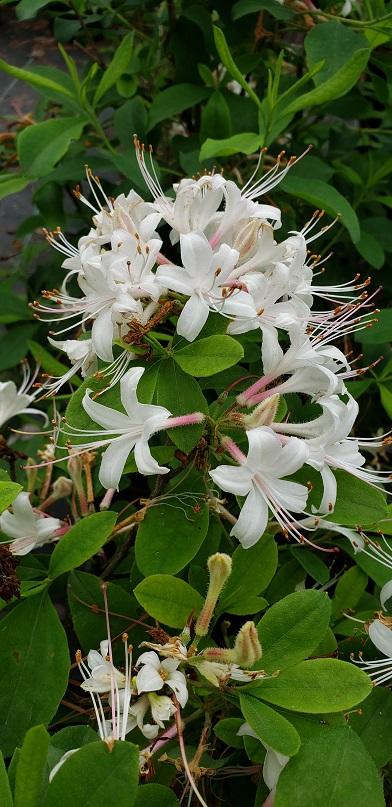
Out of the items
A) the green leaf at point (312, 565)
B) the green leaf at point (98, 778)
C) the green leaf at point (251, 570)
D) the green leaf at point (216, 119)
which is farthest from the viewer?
the green leaf at point (216, 119)

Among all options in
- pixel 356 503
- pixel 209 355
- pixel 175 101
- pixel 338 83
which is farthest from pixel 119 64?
pixel 356 503

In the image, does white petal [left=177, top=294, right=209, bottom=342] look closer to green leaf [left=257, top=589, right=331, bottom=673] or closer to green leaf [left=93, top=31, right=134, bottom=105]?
green leaf [left=257, top=589, right=331, bottom=673]

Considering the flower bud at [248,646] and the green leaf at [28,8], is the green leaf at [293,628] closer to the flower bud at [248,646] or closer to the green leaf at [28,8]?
the flower bud at [248,646]

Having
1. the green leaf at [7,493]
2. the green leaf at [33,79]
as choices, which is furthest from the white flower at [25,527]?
the green leaf at [33,79]

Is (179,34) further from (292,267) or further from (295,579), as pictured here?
(295,579)

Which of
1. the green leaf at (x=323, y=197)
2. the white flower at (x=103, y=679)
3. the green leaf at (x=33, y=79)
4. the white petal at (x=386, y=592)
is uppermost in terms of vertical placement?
the green leaf at (x=33, y=79)

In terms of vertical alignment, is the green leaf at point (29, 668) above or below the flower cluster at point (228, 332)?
below

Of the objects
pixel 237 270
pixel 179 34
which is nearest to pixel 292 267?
pixel 237 270
